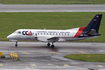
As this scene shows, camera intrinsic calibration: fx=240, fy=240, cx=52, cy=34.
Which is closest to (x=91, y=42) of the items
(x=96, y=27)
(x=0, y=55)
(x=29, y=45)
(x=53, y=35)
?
(x=96, y=27)

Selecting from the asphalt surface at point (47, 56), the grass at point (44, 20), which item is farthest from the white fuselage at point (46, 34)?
the grass at point (44, 20)

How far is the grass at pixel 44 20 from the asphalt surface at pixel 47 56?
1343 centimetres

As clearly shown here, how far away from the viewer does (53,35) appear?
38531 mm

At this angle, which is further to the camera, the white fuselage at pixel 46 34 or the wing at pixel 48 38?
the white fuselage at pixel 46 34

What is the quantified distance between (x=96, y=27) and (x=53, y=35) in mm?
7097

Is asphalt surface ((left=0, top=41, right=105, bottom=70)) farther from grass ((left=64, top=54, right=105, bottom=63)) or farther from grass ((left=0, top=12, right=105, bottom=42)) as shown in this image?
grass ((left=0, top=12, right=105, bottom=42))

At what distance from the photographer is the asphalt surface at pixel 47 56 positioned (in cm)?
2586

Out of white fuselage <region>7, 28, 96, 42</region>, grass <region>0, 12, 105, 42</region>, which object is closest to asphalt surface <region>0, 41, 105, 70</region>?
white fuselage <region>7, 28, 96, 42</region>

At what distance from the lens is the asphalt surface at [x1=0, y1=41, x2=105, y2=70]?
2586cm

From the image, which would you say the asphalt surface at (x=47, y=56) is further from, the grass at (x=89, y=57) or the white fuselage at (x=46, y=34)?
the white fuselage at (x=46, y=34)

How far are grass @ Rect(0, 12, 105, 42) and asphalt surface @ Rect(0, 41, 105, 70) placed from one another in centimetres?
1343

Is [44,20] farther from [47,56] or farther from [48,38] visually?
[47,56]

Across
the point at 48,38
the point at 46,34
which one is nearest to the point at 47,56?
the point at 48,38
